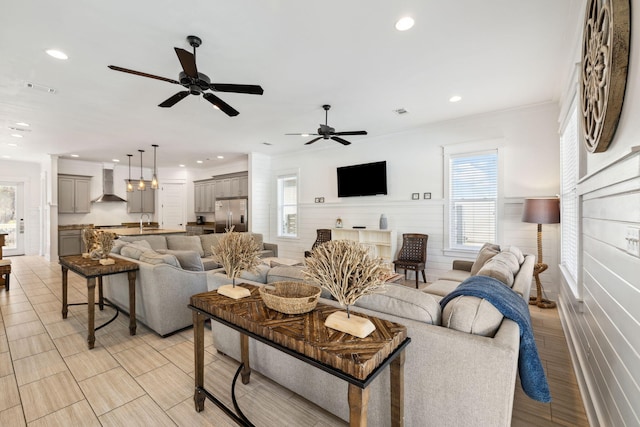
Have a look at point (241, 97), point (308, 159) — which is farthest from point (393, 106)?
point (308, 159)

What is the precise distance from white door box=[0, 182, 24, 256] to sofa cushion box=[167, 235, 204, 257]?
20.8 ft

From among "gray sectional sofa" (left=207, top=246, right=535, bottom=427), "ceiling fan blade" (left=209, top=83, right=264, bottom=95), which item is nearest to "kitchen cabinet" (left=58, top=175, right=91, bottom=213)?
"ceiling fan blade" (left=209, top=83, right=264, bottom=95)

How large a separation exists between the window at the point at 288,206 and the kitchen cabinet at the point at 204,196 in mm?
2789

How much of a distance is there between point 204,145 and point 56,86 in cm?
314

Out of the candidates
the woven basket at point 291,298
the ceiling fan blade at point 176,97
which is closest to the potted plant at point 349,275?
the woven basket at point 291,298

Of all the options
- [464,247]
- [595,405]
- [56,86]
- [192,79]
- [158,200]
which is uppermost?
[56,86]

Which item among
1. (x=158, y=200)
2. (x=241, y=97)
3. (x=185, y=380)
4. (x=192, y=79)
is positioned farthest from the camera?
(x=158, y=200)

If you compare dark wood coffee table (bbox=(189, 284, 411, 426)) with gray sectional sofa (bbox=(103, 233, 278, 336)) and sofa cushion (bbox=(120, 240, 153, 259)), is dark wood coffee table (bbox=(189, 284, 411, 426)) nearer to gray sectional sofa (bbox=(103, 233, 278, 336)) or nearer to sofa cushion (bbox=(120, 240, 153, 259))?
gray sectional sofa (bbox=(103, 233, 278, 336))

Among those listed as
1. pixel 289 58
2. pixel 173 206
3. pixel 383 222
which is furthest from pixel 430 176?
pixel 173 206

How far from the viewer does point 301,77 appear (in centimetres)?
326

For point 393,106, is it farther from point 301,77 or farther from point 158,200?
point 158,200

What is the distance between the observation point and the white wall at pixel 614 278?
3.67ft

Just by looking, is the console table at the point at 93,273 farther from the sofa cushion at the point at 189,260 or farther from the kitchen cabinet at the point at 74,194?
the kitchen cabinet at the point at 74,194

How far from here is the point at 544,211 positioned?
11.9 feet
